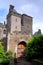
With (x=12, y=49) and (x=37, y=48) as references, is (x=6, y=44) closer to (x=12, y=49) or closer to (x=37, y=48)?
(x=12, y=49)

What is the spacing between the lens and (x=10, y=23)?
60.0 meters

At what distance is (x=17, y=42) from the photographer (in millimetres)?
23797

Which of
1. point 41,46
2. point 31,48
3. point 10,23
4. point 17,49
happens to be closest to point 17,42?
point 17,49

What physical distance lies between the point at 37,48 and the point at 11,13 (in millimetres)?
43087

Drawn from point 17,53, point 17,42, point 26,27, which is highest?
point 26,27

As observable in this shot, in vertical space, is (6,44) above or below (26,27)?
below

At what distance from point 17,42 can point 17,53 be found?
1505 millimetres

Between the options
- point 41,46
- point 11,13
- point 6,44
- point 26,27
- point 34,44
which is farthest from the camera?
point 26,27

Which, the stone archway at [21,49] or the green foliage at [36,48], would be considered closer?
the green foliage at [36,48]

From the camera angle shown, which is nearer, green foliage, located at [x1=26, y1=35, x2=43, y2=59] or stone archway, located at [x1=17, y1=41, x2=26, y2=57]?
green foliage, located at [x1=26, y1=35, x2=43, y2=59]

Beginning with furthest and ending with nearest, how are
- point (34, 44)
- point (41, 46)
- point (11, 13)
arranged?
point (11, 13) < point (34, 44) < point (41, 46)

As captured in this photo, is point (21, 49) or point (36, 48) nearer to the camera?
point (36, 48)

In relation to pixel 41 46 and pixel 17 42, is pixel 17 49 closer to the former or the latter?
pixel 17 42

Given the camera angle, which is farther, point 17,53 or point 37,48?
point 17,53
